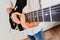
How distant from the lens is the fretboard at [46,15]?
0.82 m

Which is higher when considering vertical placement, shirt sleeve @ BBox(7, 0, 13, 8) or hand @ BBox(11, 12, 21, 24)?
shirt sleeve @ BBox(7, 0, 13, 8)

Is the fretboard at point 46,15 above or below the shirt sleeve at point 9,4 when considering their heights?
below

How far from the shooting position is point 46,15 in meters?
0.89

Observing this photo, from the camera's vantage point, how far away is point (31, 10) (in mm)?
1068

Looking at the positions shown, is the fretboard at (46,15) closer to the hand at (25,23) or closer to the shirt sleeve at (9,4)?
the hand at (25,23)

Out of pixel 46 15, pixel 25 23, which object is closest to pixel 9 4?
pixel 25 23

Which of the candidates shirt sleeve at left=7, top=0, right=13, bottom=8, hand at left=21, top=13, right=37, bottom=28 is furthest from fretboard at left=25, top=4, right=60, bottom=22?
shirt sleeve at left=7, top=0, right=13, bottom=8

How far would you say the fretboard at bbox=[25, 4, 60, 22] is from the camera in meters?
0.82

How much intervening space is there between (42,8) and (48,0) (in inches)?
2.9

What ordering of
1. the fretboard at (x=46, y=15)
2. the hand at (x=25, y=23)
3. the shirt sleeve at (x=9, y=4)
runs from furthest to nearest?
the shirt sleeve at (x=9, y=4), the hand at (x=25, y=23), the fretboard at (x=46, y=15)

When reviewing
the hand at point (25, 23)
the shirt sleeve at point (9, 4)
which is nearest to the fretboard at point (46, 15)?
the hand at point (25, 23)

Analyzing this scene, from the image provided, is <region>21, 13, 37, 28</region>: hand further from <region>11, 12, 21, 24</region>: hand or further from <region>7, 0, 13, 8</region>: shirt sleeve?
<region>7, 0, 13, 8</region>: shirt sleeve

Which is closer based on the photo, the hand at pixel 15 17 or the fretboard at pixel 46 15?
the fretboard at pixel 46 15

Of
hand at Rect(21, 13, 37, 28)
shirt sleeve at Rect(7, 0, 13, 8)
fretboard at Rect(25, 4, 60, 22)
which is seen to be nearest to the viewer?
fretboard at Rect(25, 4, 60, 22)
